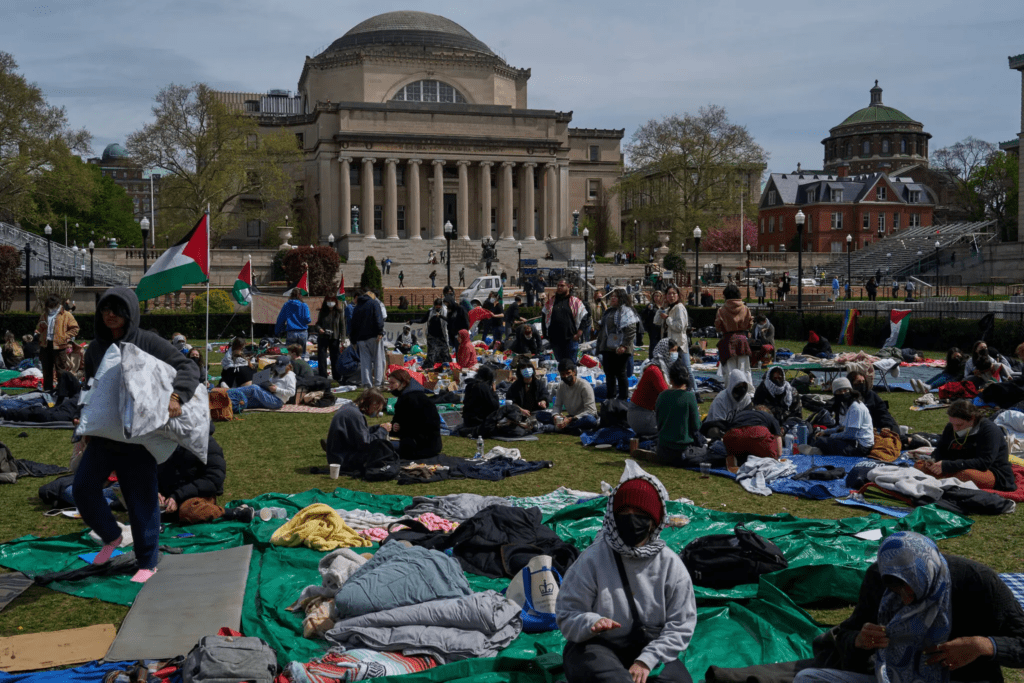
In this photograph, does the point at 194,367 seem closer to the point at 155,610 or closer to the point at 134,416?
the point at 134,416

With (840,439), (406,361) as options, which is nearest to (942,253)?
(406,361)

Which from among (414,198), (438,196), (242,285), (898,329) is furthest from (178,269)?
(438,196)

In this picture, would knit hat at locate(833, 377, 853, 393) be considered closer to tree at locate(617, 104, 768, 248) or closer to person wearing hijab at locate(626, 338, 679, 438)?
person wearing hijab at locate(626, 338, 679, 438)

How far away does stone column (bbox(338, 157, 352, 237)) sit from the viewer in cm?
6850

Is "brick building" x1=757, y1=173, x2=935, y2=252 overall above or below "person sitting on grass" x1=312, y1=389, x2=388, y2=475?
above

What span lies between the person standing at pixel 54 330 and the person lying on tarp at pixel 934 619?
47.5 ft

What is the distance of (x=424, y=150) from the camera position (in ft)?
228

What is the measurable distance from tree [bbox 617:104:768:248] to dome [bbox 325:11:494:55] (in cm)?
2158

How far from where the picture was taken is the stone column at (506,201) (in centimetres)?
7088

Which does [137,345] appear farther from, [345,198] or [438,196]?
[438,196]

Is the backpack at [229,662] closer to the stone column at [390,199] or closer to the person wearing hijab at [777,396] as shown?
the person wearing hijab at [777,396]

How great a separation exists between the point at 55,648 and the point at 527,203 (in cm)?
6730

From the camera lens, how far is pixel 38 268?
44062 millimetres

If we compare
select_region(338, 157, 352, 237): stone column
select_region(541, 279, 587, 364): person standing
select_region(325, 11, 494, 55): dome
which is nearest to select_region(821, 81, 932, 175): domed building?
select_region(325, 11, 494, 55): dome
